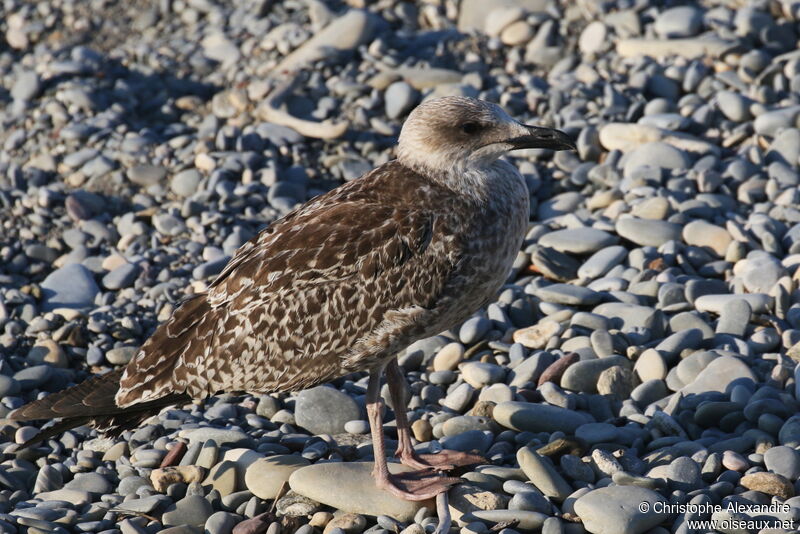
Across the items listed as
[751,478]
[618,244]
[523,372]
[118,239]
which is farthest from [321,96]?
[751,478]

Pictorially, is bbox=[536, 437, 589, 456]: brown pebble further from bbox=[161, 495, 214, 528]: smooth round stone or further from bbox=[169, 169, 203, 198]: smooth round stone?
bbox=[169, 169, 203, 198]: smooth round stone

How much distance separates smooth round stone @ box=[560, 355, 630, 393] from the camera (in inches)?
254

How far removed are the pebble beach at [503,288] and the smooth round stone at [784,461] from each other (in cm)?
2

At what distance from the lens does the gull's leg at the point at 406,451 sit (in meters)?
5.75

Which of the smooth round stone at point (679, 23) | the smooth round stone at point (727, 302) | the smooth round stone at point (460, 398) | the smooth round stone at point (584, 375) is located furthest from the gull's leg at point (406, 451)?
the smooth round stone at point (679, 23)

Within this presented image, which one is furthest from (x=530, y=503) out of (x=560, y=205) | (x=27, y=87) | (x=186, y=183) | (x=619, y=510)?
(x=27, y=87)

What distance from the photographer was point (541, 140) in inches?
224

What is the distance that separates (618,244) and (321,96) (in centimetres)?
377

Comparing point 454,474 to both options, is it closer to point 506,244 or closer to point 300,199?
point 506,244

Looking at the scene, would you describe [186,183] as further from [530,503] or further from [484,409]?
[530,503]

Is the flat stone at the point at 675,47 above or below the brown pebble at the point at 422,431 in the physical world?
above

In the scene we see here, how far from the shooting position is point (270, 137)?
9.65 meters

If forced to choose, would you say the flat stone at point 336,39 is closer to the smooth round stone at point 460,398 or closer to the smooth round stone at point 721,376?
the smooth round stone at point 460,398

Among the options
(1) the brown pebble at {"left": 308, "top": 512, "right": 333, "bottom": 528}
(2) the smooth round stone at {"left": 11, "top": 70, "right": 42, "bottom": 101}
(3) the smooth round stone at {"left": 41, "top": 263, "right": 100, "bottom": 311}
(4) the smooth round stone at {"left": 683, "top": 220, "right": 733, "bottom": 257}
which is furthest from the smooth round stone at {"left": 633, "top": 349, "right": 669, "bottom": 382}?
(2) the smooth round stone at {"left": 11, "top": 70, "right": 42, "bottom": 101}
